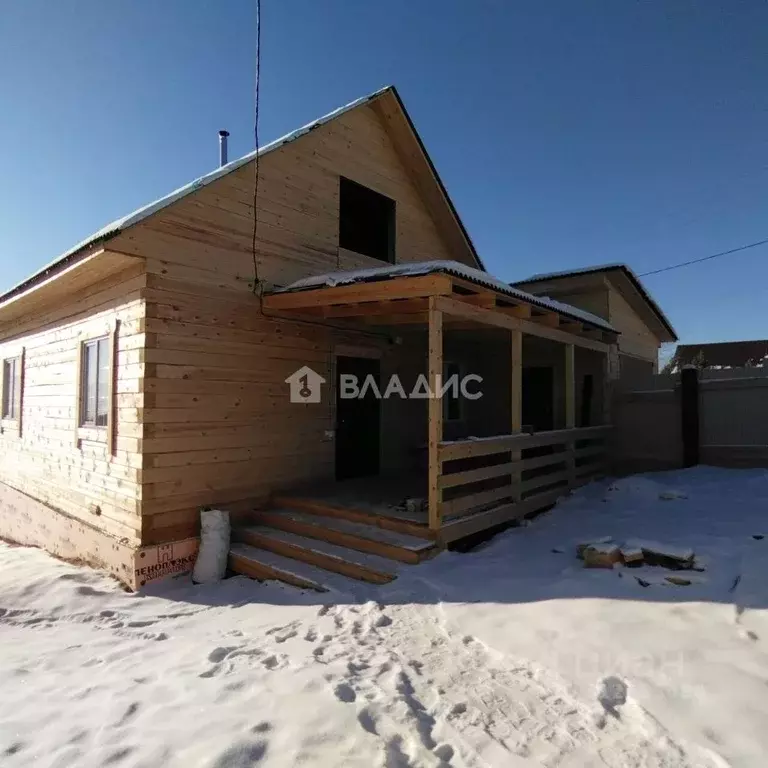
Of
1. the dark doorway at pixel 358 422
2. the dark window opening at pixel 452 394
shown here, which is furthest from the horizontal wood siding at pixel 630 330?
the dark doorway at pixel 358 422

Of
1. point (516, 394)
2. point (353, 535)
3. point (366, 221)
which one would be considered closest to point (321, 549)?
point (353, 535)

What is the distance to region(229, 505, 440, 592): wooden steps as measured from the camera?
17.1 ft

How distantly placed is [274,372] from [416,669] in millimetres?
4761

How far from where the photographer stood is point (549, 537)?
635 cm

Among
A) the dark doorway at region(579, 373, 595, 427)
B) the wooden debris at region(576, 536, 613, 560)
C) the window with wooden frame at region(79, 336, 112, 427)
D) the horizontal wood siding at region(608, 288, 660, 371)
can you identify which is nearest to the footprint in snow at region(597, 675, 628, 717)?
the wooden debris at region(576, 536, 613, 560)

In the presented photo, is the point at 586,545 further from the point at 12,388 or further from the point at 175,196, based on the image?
the point at 12,388

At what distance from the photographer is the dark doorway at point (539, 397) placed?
11.3m

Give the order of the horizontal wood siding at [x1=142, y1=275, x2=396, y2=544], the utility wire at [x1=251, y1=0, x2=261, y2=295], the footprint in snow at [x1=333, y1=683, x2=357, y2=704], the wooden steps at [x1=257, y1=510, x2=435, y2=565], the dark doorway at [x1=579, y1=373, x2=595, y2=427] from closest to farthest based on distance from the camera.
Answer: the footprint in snow at [x1=333, y1=683, x2=357, y2=704], the wooden steps at [x1=257, y1=510, x2=435, y2=565], the horizontal wood siding at [x1=142, y1=275, x2=396, y2=544], the utility wire at [x1=251, y1=0, x2=261, y2=295], the dark doorway at [x1=579, y1=373, x2=595, y2=427]

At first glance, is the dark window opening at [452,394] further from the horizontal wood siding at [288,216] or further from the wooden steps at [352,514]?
the wooden steps at [352,514]

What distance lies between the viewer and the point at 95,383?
23.7 ft

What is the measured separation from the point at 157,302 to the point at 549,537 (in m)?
5.51

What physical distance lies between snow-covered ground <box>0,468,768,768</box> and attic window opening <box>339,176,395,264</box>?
5.72 metres

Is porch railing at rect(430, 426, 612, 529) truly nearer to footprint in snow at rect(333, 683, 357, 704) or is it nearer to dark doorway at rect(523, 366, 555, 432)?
dark doorway at rect(523, 366, 555, 432)

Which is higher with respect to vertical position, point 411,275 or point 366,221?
point 366,221
